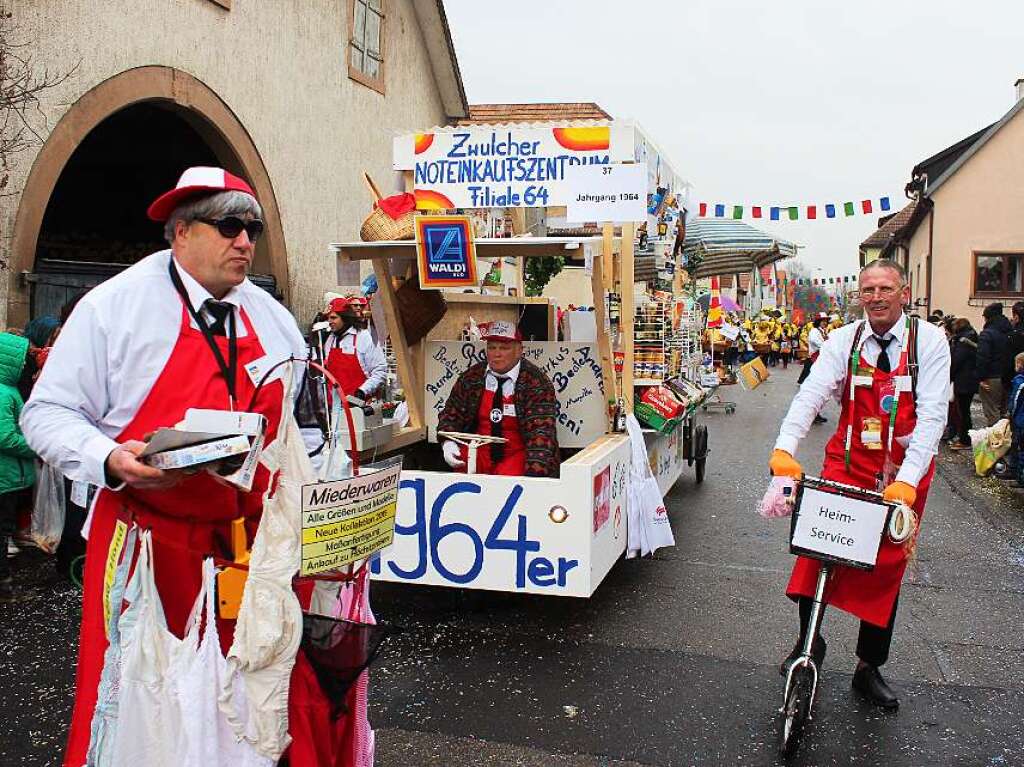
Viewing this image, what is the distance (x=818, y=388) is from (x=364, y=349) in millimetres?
5785

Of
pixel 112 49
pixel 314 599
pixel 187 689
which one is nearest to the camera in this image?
pixel 187 689

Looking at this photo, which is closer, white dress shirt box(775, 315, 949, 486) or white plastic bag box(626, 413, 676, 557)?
white dress shirt box(775, 315, 949, 486)

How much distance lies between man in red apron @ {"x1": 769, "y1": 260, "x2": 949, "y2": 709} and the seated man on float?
1966mm

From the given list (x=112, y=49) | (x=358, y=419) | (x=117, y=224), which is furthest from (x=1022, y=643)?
(x=117, y=224)

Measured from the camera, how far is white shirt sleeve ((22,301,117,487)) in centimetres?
233

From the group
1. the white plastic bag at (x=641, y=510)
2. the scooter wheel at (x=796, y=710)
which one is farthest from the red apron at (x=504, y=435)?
the scooter wheel at (x=796, y=710)

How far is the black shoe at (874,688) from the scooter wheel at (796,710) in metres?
0.61

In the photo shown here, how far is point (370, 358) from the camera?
927 cm

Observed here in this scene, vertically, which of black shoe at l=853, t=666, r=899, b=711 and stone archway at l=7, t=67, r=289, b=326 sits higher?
stone archway at l=7, t=67, r=289, b=326

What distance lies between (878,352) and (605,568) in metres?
1.93

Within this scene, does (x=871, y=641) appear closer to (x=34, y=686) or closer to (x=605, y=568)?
(x=605, y=568)

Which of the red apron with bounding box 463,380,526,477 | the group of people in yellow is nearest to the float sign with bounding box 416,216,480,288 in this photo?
the red apron with bounding box 463,380,526,477

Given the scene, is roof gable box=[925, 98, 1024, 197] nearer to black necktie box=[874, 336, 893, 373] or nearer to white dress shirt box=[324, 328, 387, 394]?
white dress shirt box=[324, 328, 387, 394]

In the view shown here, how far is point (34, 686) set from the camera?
4.46m
